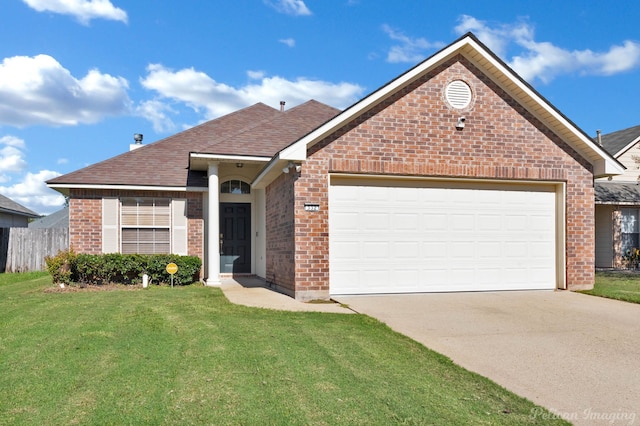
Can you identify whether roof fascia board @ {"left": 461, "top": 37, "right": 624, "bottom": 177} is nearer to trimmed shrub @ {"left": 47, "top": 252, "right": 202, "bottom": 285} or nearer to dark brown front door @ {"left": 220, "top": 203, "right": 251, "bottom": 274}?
dark brown front door @ {"left": 220, "top": 203, "right": 251, "bottom": 274}

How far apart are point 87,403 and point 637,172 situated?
2260 cm

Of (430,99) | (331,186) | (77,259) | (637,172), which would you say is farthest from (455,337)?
(637,172)

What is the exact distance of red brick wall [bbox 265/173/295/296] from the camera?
420 inches

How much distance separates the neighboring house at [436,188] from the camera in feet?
34.3

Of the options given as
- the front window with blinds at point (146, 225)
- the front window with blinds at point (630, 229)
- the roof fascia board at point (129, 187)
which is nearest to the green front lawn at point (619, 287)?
the front window with blinds at point (630, 229)

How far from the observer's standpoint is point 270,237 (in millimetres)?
13031

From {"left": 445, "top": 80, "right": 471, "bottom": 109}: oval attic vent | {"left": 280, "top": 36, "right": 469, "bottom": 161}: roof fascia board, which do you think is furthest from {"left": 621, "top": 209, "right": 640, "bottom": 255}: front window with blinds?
{"left": 280, "top": 36, "right": 469, "bottom": 161}: roof fascia board

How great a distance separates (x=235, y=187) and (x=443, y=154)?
6863mm

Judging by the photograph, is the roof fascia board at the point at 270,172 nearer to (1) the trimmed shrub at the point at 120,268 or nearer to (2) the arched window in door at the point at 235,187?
(2) the arched window in door at the point at 235,187

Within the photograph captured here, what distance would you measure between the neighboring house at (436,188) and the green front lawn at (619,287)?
0.53 meters

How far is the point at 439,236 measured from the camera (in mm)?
11234

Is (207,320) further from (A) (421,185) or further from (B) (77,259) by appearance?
(B) (77,259)

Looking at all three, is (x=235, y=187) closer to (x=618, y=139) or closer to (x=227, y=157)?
(x=227, y=157)

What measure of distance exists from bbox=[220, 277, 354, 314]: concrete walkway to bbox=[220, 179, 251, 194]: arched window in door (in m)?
3.20
